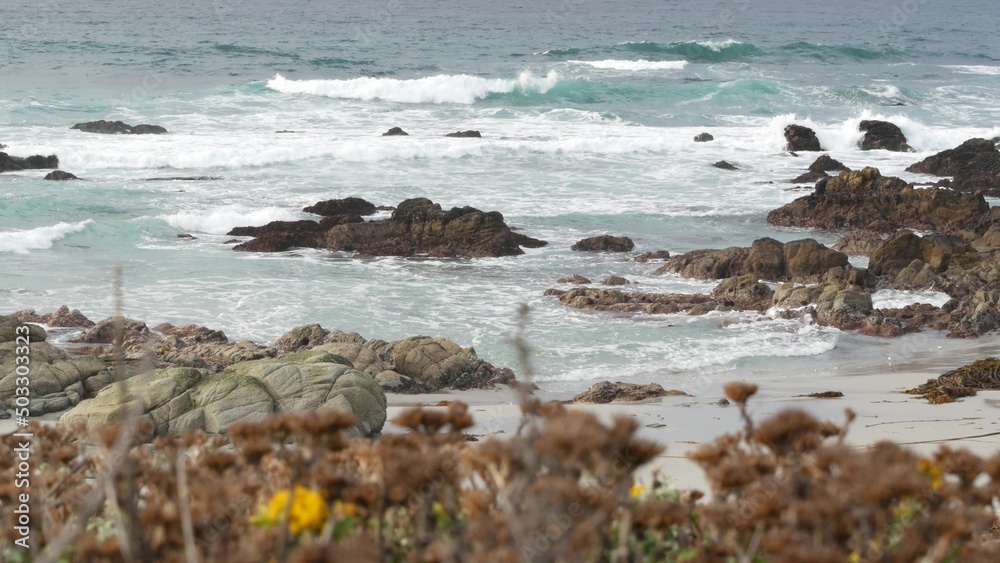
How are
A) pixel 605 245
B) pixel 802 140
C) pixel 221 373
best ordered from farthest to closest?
pixel 802 140, pixel 605 245, pixel 221 373

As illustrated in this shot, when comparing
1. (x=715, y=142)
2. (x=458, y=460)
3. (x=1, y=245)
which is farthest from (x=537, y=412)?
(x=715, y=142)

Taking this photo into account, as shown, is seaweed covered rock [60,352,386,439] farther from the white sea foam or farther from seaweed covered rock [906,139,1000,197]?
seaweed covered rock [906,139,1000,197]

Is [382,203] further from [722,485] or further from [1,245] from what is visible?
[722,485]

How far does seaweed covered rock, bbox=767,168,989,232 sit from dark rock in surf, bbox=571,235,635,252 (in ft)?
16.0

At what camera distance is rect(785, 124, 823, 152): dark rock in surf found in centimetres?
3303

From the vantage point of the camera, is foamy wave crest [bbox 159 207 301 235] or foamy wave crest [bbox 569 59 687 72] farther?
foamy wave crest [bbox 569 59 687 72]

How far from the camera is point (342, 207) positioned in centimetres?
2239

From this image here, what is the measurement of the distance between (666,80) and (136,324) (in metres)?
41.3

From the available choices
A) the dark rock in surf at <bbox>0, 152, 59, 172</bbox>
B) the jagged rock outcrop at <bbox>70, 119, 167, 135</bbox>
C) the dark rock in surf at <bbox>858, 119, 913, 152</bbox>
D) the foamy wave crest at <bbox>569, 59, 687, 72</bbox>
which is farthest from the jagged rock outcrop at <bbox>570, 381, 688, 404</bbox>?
the foamy wave crest at <bbox>569, 59, 687, 72</bbox>

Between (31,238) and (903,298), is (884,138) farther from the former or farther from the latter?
(31,238)

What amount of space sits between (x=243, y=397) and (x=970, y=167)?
23656 mm

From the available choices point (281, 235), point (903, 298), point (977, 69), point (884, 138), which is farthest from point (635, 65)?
point (903, 298)

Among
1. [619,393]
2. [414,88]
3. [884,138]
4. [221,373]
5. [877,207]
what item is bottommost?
[619,393]

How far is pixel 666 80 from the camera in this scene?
51.0 meters
